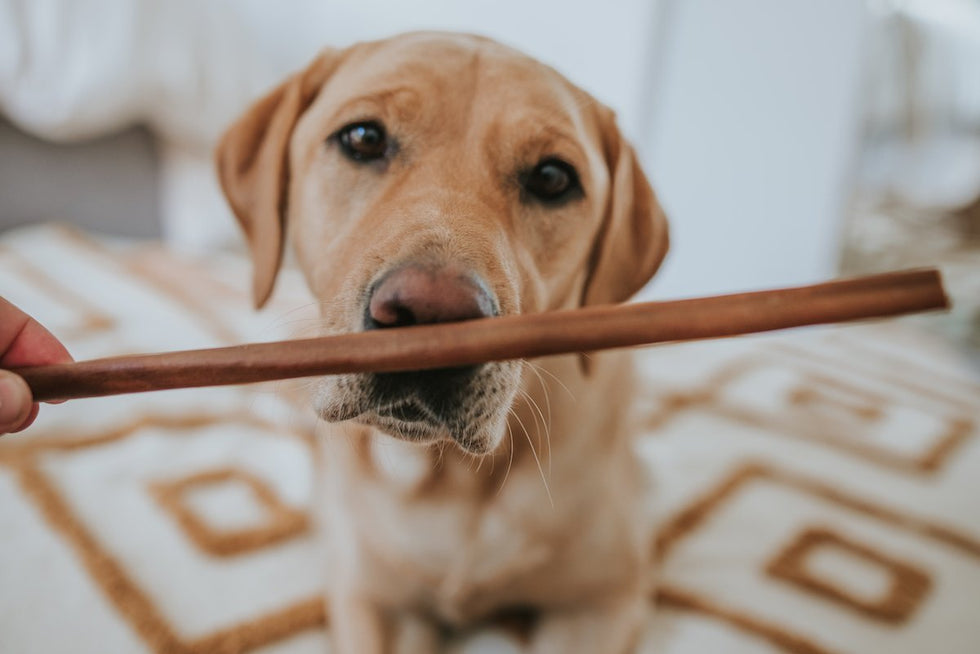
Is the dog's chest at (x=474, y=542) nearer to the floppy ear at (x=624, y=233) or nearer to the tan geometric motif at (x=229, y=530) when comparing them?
the tan geometric motif at (x=229, y=530)

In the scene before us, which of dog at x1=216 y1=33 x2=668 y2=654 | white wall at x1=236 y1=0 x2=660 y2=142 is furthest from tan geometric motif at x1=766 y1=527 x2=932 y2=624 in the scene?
white wall at x1=236 y1=0 x2=660 y2=142

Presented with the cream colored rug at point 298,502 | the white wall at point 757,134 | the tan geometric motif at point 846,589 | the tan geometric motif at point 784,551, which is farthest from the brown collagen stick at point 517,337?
the white wall at point 757,134

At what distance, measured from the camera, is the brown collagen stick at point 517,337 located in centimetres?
59

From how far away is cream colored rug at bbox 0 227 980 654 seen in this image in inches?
46.5

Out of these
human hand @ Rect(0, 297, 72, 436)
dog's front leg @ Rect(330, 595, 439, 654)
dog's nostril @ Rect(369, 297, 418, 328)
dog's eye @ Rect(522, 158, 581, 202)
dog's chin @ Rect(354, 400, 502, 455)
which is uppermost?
dog's eye @ Rect(522, 158, 581, 202)

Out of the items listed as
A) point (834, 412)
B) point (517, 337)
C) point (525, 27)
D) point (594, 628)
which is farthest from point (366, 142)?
point (525, 27)

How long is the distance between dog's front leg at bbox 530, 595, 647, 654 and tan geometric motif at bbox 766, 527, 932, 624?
1.26 feet

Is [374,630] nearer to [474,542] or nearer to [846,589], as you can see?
[474,542]

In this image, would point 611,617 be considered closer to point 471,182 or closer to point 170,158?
point 471,182

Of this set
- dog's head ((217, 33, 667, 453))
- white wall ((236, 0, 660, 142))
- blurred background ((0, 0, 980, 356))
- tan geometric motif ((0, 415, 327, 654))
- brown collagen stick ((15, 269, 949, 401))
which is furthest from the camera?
white wall ((236, 0, 660, 142))

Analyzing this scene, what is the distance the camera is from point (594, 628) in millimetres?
1191

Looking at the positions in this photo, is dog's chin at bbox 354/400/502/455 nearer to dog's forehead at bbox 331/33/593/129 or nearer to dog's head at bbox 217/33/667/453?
dog's head at bbox 217/33/667/453

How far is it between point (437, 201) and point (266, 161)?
488 millimetres

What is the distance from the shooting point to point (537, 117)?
3.73ft
